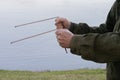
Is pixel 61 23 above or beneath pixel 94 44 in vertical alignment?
beneath

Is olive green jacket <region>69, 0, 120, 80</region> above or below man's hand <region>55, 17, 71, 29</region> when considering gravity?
above

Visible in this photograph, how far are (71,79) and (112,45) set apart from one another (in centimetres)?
698

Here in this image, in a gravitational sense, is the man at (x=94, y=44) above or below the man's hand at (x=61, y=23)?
above

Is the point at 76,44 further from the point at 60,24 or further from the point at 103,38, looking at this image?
the point at 60,24

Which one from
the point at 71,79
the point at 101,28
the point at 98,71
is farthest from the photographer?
the point at 98,71

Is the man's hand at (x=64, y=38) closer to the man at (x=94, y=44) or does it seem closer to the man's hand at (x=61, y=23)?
the man at (x=94, y=44)

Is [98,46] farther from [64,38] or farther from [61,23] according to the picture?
[61,23]

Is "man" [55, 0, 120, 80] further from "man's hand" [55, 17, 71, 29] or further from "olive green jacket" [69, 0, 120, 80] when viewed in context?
"man's hand" [55, 17, 71, 29]

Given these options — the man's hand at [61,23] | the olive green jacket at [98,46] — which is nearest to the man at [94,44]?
the olive green jacket at [98,46]

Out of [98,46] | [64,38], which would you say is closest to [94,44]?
[98,46]

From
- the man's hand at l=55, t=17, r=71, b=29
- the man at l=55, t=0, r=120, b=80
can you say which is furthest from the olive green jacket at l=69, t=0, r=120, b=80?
the man's hand at l=55, t=17, r=71, b=29

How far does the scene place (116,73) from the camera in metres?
3.84

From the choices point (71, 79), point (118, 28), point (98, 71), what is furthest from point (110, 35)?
point (98, 71)

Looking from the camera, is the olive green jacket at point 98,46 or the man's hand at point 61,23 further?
the man's hand at point 61,23
